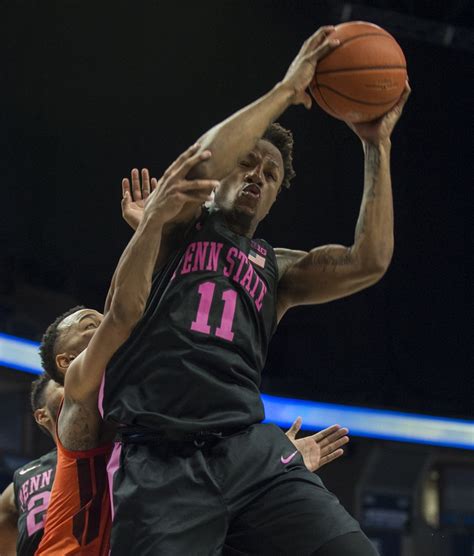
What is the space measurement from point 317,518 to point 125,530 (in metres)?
0.47

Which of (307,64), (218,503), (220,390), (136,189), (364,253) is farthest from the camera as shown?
(136,189)

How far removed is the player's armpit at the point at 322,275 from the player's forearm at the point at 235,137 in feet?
1.62

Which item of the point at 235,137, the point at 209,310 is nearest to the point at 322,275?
the point at 209,310

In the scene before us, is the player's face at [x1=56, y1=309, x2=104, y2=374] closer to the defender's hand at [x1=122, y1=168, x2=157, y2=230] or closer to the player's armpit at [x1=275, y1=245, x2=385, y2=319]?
the defender's hand at [x1=122, y1=168, x2=157, y2=230]

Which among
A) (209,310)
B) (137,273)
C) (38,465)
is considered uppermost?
(137,273)

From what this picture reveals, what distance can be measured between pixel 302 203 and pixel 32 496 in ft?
23.1

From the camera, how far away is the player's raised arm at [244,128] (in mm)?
2338

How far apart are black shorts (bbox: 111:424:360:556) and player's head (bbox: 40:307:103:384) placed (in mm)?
1001

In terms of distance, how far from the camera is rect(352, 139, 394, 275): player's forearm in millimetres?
2639

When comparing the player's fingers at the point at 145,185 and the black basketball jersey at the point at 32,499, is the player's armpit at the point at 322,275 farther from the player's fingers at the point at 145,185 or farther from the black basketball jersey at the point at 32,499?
the black basketball jersey at the point at 32,499

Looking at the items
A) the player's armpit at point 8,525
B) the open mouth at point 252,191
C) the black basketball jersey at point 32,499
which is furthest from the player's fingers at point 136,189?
the player's armpit at point 8,525

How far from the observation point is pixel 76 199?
9109mm

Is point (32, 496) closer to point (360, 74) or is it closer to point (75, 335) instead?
point (75, 335)

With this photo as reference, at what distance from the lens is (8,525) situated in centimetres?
368
